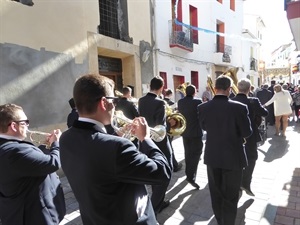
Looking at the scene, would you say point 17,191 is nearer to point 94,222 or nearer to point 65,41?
point 94,222

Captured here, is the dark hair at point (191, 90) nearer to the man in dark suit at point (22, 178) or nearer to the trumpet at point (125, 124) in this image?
the trumpet at point (125, 124)

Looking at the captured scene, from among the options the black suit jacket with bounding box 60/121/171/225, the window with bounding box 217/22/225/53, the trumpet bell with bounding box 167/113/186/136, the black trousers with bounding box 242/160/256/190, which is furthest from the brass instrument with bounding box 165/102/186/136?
the window with bounding box 217/22/225/53

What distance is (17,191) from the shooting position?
2.06 meters

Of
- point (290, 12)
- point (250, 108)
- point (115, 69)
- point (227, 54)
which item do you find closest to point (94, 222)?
point (250, 108)

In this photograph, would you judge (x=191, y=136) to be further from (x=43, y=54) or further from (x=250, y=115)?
(x=43, y=54)

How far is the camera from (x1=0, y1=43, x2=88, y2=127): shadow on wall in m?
5.19

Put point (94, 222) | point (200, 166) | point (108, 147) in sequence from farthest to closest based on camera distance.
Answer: point (200, 166), point (94, 222), point (108, 147)

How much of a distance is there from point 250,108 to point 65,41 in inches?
179

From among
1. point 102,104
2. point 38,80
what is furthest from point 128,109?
point 102,104

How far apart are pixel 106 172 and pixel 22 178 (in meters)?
1.00

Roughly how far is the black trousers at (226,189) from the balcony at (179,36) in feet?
28.2

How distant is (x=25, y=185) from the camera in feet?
6.76

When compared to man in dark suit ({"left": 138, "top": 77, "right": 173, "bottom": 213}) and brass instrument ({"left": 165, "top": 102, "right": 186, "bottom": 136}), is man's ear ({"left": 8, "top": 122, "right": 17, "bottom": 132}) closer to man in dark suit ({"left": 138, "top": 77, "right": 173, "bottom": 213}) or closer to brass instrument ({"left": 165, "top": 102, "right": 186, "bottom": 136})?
man in dark suit ({"left": 138, "top": 77, "right": 173, "bottom": 213})

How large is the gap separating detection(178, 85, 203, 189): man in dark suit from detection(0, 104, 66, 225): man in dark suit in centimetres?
293
